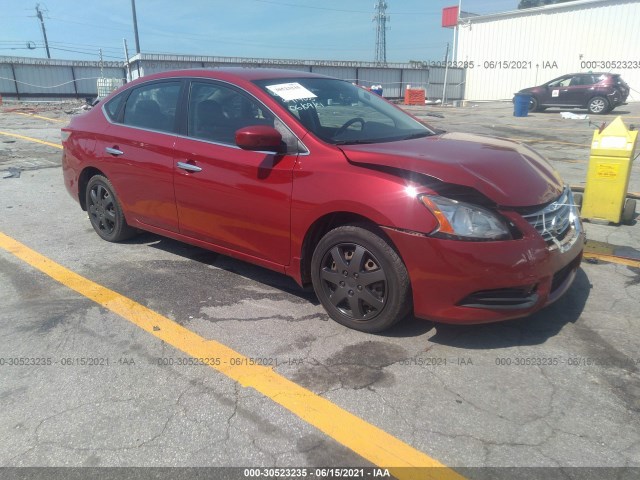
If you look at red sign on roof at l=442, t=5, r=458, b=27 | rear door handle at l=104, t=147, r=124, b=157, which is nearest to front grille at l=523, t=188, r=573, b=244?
rear door handle at l=104, t=147, r=124, b=157

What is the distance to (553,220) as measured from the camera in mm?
3219

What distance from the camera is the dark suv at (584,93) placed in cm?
2112

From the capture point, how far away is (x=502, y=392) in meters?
2.78

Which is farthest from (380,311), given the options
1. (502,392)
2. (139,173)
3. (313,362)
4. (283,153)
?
(139,173)

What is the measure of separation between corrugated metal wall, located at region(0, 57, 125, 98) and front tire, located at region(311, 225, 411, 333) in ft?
95.9

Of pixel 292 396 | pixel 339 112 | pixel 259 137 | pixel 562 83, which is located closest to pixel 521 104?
pixel 562 83

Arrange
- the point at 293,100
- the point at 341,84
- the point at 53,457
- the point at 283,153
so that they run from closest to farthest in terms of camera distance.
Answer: the point at 53,457 → the point at 283,153 → the point at 293,100 → the point at 341,84

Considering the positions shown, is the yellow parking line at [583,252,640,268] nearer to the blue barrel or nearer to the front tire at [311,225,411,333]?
the front tire at [311,225,411,333]

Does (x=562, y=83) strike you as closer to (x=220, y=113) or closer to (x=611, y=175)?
(x=611, y=175)

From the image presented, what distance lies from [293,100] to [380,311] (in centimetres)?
166

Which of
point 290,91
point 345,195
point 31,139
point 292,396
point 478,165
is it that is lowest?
point 292,396

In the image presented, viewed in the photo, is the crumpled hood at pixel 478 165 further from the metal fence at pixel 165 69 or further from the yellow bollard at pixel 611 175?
the metal fence at pixel 165 69

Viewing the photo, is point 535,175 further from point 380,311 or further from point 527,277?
point 380,311

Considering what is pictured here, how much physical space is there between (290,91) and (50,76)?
29.7 metres
